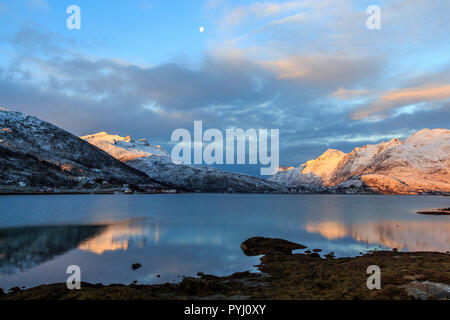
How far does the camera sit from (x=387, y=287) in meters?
18.9

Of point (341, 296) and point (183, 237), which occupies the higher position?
point (341, 296)

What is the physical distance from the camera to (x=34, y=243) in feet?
144

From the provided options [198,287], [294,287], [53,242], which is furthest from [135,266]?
[53,242]

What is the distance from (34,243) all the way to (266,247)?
3406 cm

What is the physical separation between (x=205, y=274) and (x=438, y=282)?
18928 mm

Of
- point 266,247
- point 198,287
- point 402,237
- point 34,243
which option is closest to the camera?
point 198,287

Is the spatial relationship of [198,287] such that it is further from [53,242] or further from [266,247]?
A: [53,242]

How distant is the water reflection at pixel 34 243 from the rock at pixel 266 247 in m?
24.4

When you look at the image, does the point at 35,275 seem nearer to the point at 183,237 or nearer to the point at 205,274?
the point at 205,274

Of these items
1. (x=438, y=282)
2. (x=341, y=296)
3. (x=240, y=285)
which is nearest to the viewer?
(x=341, y=296)
